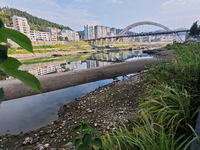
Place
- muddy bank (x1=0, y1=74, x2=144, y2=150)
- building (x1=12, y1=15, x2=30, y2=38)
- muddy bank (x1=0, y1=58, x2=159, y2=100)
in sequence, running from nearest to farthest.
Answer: muddy bank (x1=0, y1=74, x2=144, y2=150), muddy bank (x1=0, y1=58, x2=159, y2=100), building (x1=12, y1=15, x2=30, y2=38)

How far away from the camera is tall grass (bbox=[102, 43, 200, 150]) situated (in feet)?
4.99

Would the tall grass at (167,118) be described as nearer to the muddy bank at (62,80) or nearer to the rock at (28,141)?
the rock at (28,141)

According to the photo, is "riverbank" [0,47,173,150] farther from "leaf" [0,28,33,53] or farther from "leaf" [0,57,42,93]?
"leaf" [0,28,33,53]

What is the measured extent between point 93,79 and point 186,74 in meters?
6.66

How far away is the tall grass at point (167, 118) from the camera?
59.8 inches

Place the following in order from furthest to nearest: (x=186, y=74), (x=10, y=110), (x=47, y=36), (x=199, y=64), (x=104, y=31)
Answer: (x=104, y=31) < (x=47, y=36) < (x=10, y=110) < (x=186, y=74) < (x=199, y=64)

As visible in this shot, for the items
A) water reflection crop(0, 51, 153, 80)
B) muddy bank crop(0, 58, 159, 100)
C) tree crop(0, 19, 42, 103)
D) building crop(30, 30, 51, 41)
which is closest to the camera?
tree crop(0, 19, 42, 103)

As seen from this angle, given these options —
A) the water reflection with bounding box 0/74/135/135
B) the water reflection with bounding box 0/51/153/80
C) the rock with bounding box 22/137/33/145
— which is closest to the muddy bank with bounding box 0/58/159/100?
the water reflection with bounding box 0/74/135/135

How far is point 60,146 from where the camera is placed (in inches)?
110

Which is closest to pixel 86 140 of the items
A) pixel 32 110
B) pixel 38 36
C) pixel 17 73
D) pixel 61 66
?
pixel 17 73

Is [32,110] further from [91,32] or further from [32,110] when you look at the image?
[91,32]

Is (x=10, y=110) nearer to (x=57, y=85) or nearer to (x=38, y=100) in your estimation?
(x=38, y=100)

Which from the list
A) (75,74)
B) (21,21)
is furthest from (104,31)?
(75,74)

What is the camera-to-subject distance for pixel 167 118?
1.88 meters
